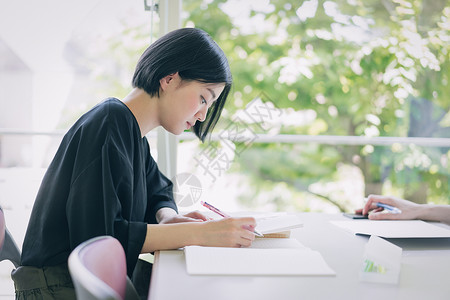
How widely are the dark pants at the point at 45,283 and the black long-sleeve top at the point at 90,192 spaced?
0.06 feet

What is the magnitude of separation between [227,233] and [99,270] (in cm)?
31

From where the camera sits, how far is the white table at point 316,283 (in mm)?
663

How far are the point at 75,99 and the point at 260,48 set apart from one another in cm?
177

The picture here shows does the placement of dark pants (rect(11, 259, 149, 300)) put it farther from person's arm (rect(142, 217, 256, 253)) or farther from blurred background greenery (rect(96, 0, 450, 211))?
blurred background greenery (rect(96, 0, 450, 211))

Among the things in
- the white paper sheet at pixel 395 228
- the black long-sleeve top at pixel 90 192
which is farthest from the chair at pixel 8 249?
the white paper sheet at pixel 395 228

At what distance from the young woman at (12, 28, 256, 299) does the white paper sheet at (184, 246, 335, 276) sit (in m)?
0.05

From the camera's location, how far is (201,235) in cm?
89

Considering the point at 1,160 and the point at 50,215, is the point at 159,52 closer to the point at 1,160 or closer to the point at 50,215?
the point at 50,215

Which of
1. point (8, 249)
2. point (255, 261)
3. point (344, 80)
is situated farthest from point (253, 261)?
point (344, 80)

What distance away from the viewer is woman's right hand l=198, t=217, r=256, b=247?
0.89 m

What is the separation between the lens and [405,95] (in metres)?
3.78

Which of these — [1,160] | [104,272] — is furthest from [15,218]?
[104,272]

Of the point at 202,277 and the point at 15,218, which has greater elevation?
the point at 202,277

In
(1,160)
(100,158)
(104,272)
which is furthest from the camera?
(1,160)
